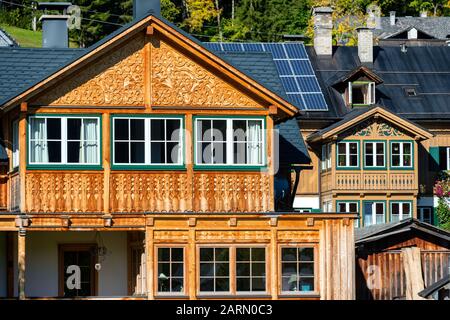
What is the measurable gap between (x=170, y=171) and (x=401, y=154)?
2308 cm

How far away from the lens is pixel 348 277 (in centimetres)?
3609

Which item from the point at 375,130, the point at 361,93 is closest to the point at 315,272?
the point at 375,130

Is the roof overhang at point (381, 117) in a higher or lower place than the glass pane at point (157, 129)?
higher

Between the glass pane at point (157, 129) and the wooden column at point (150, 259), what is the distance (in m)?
2.39

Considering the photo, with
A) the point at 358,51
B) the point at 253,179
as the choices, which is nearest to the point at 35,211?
the point at 253,179

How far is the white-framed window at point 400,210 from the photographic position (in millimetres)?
58094

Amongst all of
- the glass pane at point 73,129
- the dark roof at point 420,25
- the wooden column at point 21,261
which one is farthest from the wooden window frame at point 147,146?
the dark roof at point 420,25

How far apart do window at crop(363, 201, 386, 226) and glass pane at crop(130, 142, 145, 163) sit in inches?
901

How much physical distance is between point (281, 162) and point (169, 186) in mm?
4697

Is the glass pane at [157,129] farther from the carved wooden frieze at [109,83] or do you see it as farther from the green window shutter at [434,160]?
the green window shutter at [434,160]

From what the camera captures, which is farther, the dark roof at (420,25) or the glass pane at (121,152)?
the dark roof at (420,25)

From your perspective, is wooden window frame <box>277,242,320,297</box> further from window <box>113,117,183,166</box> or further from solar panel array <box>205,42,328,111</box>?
solar panel array <box>205,42,328,111</box>

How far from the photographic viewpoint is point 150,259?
117ft

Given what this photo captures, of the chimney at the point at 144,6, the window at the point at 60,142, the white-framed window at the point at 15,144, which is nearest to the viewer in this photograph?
the window at the point at 60,142
